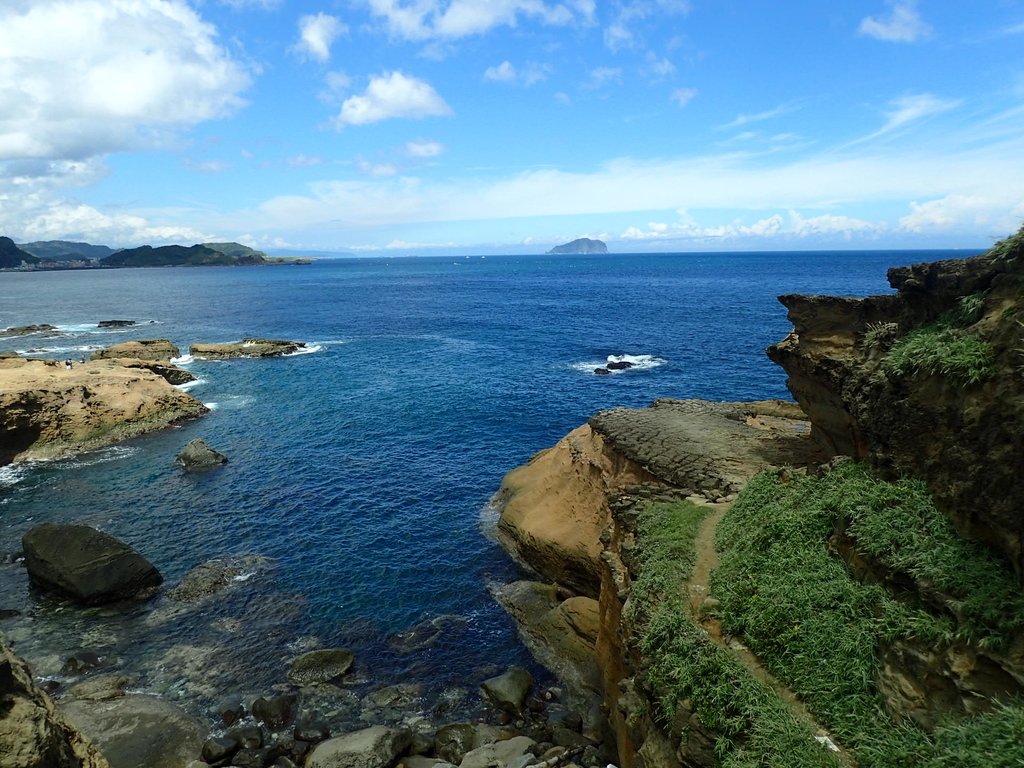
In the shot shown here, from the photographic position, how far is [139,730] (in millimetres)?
19500

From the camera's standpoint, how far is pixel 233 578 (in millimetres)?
28047

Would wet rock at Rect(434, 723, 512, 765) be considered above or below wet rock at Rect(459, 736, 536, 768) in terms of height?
below

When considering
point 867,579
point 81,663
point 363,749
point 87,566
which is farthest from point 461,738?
point 87,566

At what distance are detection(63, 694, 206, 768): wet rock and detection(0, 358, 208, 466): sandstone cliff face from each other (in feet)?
96.5

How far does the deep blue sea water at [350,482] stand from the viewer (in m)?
24.4

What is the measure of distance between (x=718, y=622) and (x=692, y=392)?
40699mm

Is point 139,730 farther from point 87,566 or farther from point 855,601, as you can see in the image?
point 855,601

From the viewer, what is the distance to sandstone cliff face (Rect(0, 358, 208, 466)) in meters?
42.8

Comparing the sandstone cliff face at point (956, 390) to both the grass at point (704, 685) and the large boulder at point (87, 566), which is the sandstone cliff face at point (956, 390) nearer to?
the grass at point (704, 685)

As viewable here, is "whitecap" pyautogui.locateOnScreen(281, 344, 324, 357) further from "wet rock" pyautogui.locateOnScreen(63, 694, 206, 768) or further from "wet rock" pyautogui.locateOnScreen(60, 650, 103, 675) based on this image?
"wet rock" pyautogui.locateOnScreen(63, 694, 206, 768)

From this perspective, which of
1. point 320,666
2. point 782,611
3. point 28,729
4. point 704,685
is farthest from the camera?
point 320,666

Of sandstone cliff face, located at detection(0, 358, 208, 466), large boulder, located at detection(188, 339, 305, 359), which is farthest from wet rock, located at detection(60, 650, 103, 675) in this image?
large boulder, located at detection(188, 339, 305, 359)

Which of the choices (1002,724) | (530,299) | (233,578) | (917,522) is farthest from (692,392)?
(530,299)

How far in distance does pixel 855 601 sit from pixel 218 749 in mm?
17748
